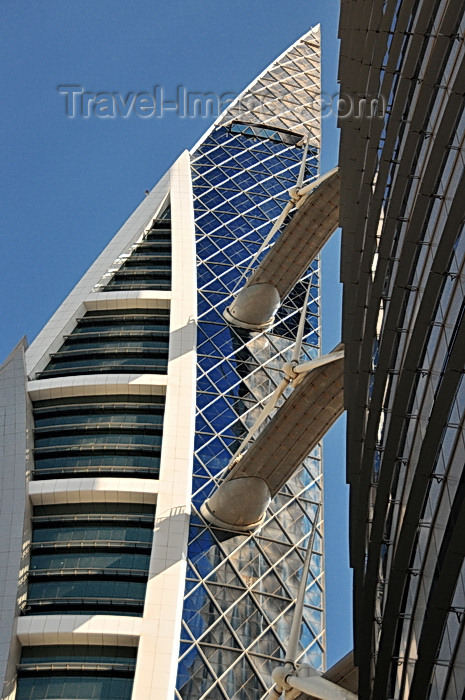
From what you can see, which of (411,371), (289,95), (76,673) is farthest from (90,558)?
(289,95)

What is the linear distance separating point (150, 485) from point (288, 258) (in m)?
24.9

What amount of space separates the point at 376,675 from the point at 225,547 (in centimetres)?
2999

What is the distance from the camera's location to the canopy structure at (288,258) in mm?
69188

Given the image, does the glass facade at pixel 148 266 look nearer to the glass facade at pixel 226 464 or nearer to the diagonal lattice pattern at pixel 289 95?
the glass facade at pixel 226 464

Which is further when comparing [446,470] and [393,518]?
[393,518]

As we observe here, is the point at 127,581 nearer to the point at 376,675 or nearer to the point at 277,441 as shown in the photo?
the point at 277,441

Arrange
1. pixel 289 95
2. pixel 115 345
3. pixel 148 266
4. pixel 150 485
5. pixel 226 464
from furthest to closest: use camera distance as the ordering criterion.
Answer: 1. pixel 289 95
2. pixel 148 266
3. pixel 115 345
4. pixel 226 464
5. pixel 150 485

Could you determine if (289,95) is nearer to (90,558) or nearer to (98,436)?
(98,436)

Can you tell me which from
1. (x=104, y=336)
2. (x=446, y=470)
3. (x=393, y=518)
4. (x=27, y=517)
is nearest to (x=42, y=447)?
(x=27, y=517)

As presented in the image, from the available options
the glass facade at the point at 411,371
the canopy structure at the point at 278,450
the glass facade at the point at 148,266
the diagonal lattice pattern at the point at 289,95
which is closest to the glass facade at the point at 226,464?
the canopy structure at the point at 278,450

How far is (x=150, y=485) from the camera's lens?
53125 millimetres

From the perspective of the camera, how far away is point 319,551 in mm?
58094

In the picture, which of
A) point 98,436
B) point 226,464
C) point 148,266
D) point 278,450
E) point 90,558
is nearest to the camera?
point 90,558

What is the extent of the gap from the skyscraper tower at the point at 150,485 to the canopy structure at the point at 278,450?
4.67 ft
